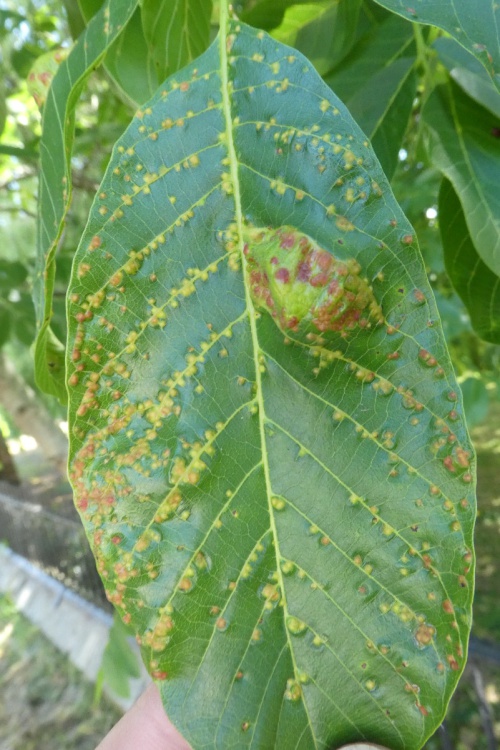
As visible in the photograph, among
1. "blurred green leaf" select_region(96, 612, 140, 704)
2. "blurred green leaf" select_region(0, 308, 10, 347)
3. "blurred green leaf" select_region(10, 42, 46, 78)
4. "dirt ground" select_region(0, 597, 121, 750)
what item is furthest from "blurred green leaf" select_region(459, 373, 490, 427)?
"dirt ground" select_region(0, 597, 121, 750)

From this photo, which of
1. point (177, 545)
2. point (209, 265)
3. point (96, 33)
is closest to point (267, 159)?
point (209, 265)

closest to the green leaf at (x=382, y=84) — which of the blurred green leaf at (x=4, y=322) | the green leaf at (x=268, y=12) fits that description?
the green leaf at (x=268, y=12)

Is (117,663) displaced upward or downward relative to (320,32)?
downward

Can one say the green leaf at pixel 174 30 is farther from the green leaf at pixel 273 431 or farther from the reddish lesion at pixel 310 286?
the reddish lesion at pixel 310 286

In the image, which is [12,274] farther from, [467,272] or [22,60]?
[467,272]

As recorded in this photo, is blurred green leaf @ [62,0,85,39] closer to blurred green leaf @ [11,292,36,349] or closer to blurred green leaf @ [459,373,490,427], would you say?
blurred green leaf @ [11,292,36,349]

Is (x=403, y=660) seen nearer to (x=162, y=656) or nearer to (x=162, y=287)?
(x=162, y=656)

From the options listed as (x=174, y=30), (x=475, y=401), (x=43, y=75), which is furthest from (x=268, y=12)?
(x=475, y=401)
